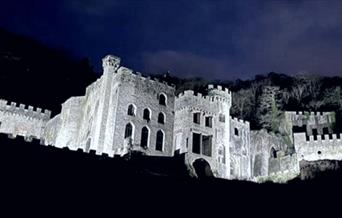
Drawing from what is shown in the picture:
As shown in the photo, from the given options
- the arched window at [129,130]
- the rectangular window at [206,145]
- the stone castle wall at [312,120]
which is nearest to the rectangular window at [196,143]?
the rectangular window at [206,145]

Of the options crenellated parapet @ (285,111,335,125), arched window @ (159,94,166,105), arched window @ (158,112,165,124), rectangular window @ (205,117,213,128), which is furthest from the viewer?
crenellated parapet @ (285,111,335,125)

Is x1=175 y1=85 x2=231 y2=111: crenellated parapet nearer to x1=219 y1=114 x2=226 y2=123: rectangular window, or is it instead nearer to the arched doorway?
x1=219 y1=114 x2=226 y2=123: rectangular window

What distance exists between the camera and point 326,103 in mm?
60344

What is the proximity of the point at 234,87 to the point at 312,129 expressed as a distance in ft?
59.3

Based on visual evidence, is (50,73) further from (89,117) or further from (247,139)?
(247,139)

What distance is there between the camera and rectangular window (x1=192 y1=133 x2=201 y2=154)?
4650 cm

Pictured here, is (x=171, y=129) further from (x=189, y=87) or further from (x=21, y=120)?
(x=189, y=87)

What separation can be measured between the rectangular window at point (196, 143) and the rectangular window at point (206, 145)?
0.70 m

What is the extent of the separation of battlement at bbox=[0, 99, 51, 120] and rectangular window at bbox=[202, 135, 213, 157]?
20.4m

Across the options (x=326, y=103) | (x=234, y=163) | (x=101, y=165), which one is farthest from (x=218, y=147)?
(x=101, y=165)

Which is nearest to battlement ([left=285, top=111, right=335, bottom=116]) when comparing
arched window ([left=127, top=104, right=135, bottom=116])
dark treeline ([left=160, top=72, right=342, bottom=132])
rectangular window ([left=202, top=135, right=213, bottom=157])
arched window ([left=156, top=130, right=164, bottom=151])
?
dark treeline ([left=160, top=72, right=342, bottom=132])

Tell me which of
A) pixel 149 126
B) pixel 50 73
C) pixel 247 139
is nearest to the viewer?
pixel 149 126

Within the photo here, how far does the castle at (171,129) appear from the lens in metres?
45.0

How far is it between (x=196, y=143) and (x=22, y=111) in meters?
22.0
